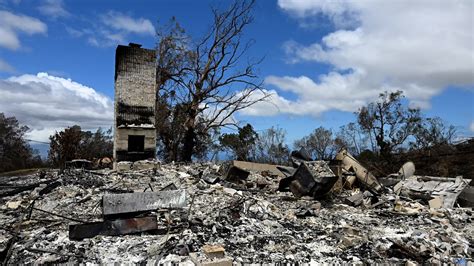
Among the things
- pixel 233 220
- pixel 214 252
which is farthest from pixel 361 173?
pixel 214 252

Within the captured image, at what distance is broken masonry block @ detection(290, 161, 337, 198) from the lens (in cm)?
911

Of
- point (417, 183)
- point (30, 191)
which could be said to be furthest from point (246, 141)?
point (30, 191)

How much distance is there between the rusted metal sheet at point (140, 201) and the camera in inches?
239

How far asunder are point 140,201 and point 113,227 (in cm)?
61

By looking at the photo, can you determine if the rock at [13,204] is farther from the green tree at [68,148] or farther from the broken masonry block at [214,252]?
the green tree at [68,148]

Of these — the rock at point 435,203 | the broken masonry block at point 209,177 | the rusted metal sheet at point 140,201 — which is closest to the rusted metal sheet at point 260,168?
the broken masonry block at point 209,177

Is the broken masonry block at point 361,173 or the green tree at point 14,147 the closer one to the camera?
the broken masonry block at point 361,173

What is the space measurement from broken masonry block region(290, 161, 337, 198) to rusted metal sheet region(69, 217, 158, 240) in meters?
4.37

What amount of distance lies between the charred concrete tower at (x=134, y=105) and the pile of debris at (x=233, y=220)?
1.83m

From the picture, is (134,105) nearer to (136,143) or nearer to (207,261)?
(136,143)

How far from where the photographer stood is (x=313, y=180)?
9.15 meters

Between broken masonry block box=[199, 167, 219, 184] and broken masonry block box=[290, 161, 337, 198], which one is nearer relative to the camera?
broken masonry block box=[290, 161, 337, 198]

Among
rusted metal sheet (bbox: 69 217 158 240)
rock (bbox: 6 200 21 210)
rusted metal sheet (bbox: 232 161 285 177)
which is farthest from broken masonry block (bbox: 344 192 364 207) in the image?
rock (bbox: 6 200 21 210)

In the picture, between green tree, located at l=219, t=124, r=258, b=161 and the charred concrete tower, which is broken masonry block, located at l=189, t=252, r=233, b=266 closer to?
the charred concrete tower
